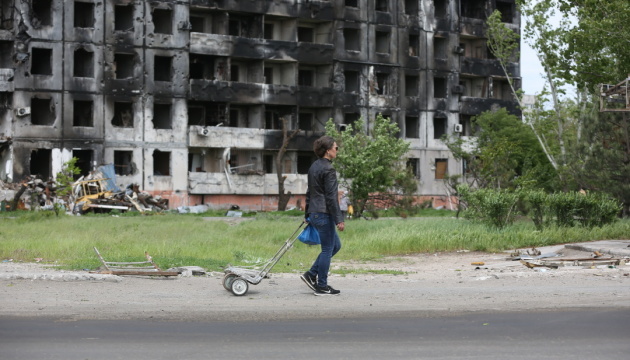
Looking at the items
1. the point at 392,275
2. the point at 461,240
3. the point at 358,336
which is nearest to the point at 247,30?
the point at 461,240

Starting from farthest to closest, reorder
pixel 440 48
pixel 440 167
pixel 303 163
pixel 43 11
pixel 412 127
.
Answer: pixel 440 48 → pixel 440 167 → pixel 412 127 → pixel 303 163 → pixel 43 11

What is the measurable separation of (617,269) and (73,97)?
44033 millimetres

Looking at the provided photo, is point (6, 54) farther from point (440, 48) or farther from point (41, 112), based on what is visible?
point (440, 48)

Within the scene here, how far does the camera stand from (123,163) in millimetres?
58219

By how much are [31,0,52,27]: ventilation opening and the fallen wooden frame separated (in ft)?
141

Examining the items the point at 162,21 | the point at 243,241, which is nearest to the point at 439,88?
the point at 162,21

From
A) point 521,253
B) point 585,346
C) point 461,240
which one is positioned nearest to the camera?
point 585,346

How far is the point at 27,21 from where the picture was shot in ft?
178

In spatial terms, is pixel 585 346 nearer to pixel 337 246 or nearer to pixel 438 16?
pixel 337 246

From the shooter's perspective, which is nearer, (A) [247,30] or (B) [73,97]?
(B) [73,97]

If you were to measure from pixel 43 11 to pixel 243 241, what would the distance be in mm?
36937

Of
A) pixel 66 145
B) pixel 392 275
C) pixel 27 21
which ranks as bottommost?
pixel 392 275

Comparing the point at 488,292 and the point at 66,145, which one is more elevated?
the point at 66,145

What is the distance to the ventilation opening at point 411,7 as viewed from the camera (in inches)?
2751
